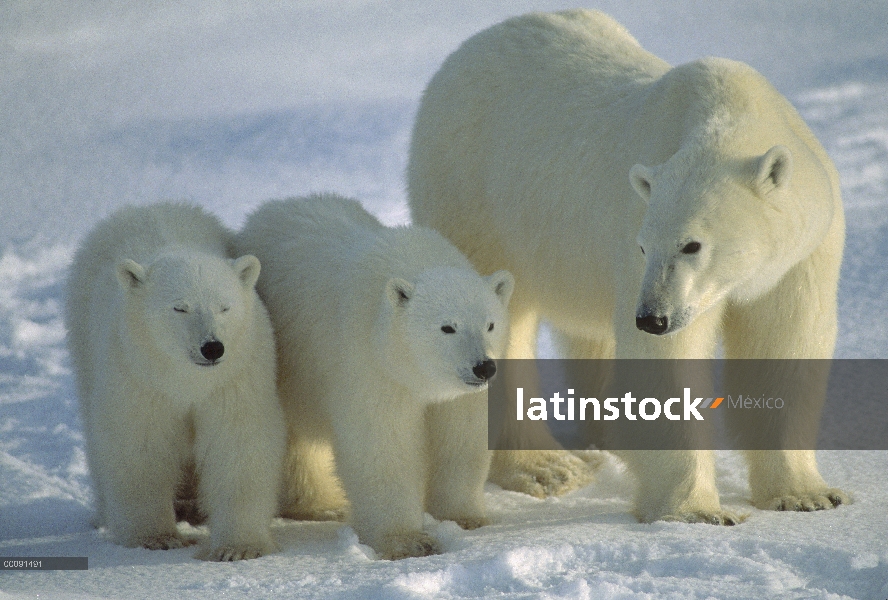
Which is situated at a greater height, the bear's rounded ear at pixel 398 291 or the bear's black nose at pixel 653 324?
the bear's rounded ear at pixel 398 291

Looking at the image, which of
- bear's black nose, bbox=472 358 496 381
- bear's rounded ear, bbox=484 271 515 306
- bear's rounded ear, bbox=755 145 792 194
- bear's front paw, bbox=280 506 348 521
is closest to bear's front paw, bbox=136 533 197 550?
bear's front paw, bbox=280 506 348 521

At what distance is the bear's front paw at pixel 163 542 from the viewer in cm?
570

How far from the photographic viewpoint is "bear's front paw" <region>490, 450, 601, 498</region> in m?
6.90

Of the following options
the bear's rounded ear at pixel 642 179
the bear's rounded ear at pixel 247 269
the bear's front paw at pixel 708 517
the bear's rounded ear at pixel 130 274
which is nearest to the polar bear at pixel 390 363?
the bear's rounded ear at pixel 247 269

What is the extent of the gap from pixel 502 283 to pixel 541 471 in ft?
6.20

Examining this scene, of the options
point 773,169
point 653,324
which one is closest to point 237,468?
point 653,324

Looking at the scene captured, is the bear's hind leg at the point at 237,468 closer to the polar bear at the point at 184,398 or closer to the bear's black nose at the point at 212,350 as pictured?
the polar bear at the point at 184,398

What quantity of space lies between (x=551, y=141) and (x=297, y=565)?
2.86 meters

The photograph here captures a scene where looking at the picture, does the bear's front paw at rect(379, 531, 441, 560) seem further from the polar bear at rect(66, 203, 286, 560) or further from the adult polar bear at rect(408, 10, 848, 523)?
the adult polar bear at rect(408, 10, 848, 523)

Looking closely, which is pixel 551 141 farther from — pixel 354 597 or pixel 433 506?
pixel 354 597

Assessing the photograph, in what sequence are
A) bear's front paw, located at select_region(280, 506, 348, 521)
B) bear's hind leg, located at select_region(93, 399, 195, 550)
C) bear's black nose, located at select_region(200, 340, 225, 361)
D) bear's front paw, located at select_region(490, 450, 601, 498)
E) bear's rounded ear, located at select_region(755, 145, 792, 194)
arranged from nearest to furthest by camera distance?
bear's rounded ear, located at select_region(755, 145, 792, 194) < bear's black nose, located at select_region(200, 340, 225, 361) < bear's hind leg, located at select_region(93, 399, 195, 550) < bear's front paw, located at select_region(280, 506, 348, 521) < bear's front paw, located at select_region(490, 450, 601, 498)

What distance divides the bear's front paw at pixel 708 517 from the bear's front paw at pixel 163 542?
2.44 m

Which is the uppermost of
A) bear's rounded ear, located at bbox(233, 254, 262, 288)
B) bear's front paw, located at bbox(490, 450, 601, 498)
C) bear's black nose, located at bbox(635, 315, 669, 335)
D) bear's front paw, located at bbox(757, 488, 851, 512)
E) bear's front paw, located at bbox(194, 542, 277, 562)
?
bear's rounded ear, located at bbox(233, 254, 262, 288)

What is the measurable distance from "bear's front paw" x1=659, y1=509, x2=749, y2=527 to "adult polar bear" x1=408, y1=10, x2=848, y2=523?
2cm
